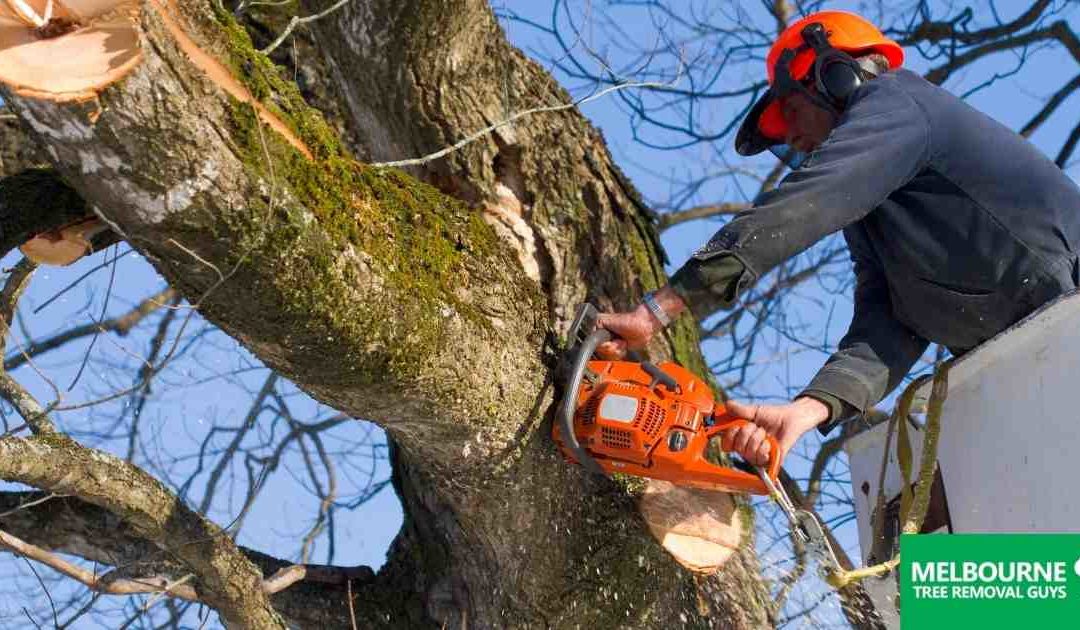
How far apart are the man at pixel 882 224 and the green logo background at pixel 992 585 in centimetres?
41

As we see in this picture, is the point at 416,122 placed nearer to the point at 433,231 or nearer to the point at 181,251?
the point at 433,231

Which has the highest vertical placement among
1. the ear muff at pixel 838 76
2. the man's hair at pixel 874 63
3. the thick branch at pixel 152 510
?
the man's hair at pixel 874 63

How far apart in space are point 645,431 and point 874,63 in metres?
1.29

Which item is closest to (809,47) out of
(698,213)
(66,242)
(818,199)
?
(818,199)

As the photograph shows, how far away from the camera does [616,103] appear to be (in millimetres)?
5754

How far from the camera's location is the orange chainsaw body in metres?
2.54

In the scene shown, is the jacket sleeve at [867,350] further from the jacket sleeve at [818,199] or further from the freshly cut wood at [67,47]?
the freshly cut wood at [67,47]

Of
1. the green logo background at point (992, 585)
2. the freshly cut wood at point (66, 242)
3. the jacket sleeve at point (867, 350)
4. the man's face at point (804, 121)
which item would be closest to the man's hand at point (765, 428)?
the jacket sleeve at point (867, 350)

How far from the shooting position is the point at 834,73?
2947 mm

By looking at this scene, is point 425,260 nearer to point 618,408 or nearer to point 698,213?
point 618,408

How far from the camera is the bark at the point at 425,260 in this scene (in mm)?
1823

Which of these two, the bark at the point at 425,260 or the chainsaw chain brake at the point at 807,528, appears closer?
the bark at the point at 425,260

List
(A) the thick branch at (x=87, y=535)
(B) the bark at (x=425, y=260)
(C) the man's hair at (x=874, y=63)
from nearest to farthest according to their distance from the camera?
(B) the bark at (x=425, y=260) < (A) the thick branch at (x=87, y=535) < (C) the man's hair at (x=874, y=63)

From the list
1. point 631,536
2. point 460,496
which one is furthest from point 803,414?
point 460,496
